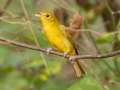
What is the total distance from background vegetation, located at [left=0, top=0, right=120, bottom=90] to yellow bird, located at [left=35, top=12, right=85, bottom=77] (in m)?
0.08

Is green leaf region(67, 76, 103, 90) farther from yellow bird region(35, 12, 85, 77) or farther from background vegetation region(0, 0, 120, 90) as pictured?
yellow bird region(35, 12, 85, 77)

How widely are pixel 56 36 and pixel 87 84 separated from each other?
47 centimetres

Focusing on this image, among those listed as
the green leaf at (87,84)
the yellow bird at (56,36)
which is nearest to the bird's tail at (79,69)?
the yellow bird at (56,36)

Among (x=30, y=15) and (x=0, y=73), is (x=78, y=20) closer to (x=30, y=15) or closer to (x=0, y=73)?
(x=30, y=15)

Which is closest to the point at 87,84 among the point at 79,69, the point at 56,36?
the point at 79,69

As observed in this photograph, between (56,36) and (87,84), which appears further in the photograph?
(56,36)

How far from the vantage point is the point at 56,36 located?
363cm

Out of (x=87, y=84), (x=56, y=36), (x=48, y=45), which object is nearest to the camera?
(x=87, y=84)

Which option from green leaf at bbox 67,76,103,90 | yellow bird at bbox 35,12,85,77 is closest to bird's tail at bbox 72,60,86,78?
yellow bird at bbox 35,12,85,77

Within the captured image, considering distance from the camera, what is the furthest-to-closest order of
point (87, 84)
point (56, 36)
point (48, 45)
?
point (48, 45) → point (56, 36) → point (87, 84)

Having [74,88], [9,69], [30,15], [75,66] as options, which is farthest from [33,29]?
[9,69]

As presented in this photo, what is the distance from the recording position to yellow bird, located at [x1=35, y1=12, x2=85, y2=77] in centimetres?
361

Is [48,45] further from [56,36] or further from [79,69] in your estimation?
[79,69]

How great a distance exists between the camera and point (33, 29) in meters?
3.69
